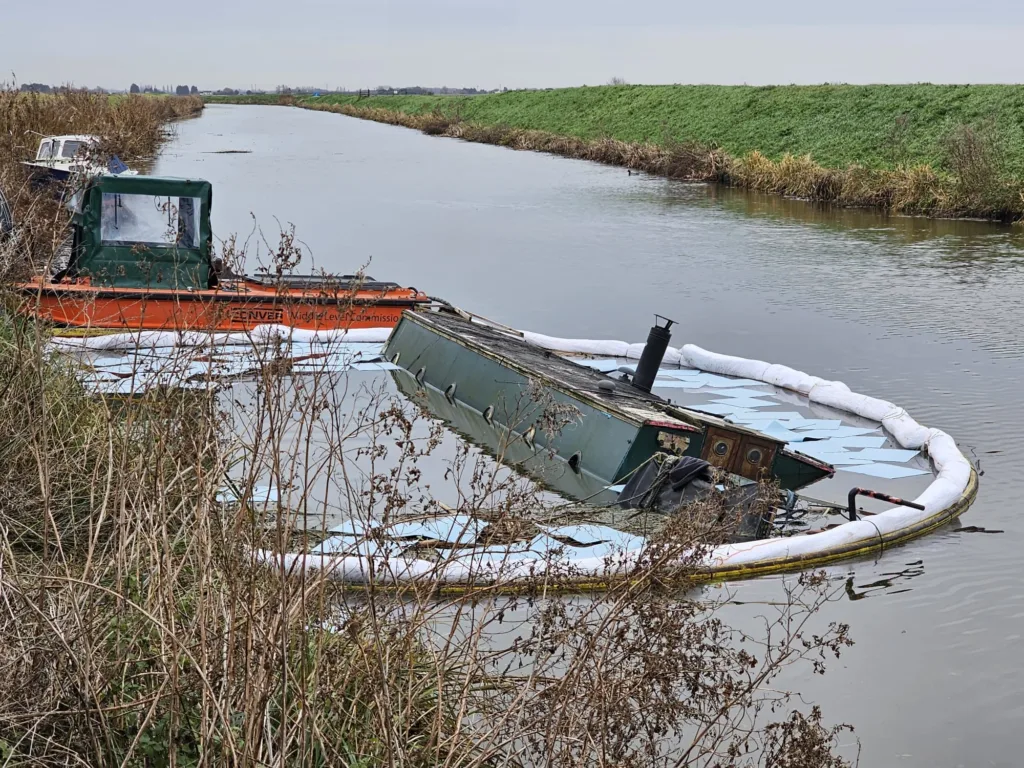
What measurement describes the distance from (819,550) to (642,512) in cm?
137

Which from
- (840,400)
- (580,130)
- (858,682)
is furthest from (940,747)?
(580,130)

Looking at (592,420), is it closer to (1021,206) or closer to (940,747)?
(940,747)

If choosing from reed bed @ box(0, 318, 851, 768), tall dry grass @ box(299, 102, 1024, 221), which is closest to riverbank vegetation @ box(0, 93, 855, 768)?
reed bed @ box(0, 318, 851, 768)

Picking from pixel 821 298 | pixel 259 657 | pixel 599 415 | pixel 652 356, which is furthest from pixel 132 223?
pixel 259 657

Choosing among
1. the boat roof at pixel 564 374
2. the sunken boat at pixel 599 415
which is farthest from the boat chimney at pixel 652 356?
the boat roof at pixel 564 374

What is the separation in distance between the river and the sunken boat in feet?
4.51

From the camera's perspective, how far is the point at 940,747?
22.5 ft

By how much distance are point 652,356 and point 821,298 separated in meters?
10.3

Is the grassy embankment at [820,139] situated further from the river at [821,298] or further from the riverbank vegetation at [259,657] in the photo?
the riverbank vegetation at [259,657]

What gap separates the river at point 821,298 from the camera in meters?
7.75

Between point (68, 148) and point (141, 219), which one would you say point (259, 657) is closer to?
point (141, 219)

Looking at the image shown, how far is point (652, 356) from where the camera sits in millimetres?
11938

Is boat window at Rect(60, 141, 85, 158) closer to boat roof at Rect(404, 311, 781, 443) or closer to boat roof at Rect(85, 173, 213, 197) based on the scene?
boat roof at Rect(85, 173, 213, 197)

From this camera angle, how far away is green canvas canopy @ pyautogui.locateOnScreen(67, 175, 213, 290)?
1545 cm
